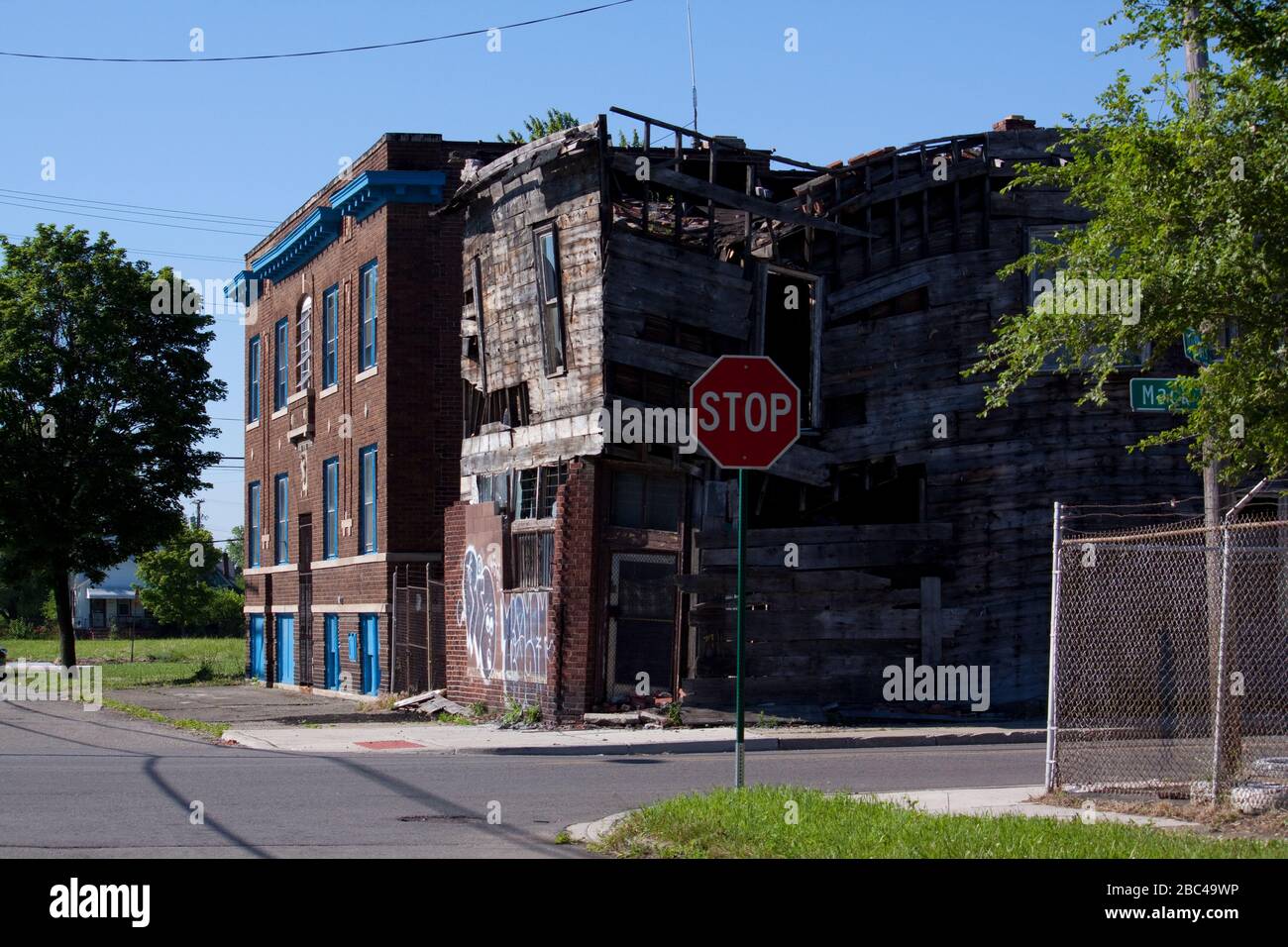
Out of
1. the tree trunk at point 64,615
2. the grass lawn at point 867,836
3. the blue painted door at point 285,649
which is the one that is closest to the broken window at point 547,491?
the grass lawn at point 867,836

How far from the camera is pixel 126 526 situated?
133 feet

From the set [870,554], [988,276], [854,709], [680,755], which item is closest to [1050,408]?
[988,276]

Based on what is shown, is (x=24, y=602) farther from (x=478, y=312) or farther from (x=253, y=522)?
(x=478, y=312)

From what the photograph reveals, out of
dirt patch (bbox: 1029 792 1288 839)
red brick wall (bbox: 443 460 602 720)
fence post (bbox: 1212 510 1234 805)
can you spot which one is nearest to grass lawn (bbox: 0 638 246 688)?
red brick wall (bbox: 443 460 602 720)

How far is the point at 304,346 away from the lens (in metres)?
33.0

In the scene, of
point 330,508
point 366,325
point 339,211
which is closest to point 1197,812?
point 366,325

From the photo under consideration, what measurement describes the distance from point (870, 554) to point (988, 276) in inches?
186

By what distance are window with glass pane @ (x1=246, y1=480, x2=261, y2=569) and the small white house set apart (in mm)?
70353

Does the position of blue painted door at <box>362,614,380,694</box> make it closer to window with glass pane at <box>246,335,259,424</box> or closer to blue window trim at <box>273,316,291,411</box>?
blue window trim at <box>273,316,291,411</box>

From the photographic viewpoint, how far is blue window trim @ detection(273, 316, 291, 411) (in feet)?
113

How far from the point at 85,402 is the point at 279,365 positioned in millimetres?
8001

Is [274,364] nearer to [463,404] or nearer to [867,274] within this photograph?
[463,404]

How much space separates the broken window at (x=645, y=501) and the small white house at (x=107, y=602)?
90.0m
